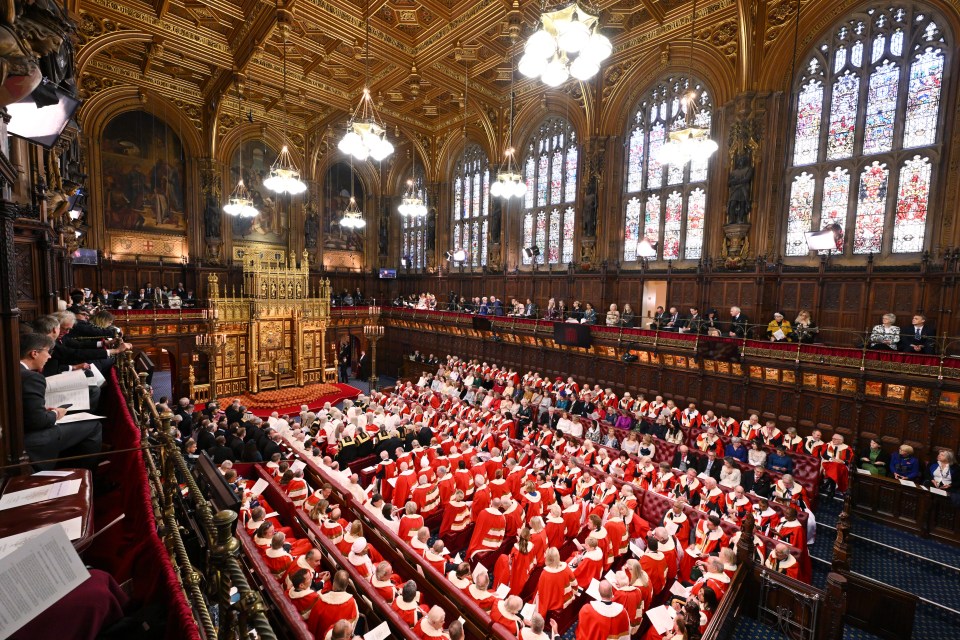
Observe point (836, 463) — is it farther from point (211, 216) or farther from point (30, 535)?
point (211, 216)

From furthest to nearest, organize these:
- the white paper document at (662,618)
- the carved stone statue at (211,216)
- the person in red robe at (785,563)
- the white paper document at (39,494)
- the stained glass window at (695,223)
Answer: the carved stone statue at (211,216) < the stained glass window at (695,223) < the person in red robe at (785,563) < the white paper document at (662,618) < the white paper document at (39,494)

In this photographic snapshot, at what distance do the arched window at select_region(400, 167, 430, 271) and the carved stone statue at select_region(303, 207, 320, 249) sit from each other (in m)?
5.39

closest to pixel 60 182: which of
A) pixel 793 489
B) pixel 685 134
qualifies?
pixel 685 134

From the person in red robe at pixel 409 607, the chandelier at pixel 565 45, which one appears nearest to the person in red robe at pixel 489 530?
the person in red robe at pixel 409 607

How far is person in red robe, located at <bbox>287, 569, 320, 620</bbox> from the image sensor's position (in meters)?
5.01

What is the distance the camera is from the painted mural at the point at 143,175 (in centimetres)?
1897

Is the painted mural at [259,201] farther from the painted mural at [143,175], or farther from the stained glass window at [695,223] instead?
the stained glass window at [695,223]

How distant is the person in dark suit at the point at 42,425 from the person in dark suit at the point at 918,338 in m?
14.7

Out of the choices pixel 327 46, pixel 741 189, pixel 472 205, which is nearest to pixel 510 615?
pixel 741 189

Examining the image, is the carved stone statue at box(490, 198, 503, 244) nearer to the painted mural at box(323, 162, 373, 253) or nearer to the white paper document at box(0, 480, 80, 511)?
the painted mural at box(323, 162, 373, 253)

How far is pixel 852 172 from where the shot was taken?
1215 centimetres

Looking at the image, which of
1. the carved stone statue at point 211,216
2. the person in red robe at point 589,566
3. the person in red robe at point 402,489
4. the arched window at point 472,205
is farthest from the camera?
the arched window at point 472,205

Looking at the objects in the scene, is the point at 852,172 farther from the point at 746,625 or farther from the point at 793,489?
the point at 746,625

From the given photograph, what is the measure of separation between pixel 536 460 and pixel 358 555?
513cm
